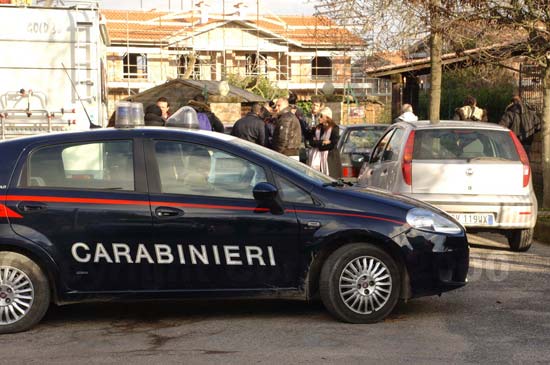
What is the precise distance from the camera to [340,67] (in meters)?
63.2

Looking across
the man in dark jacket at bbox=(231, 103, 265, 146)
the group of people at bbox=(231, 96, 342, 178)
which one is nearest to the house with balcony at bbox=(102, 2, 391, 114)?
the group of people at bbox=(231, 96, 342, 178)

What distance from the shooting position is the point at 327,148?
596 inches

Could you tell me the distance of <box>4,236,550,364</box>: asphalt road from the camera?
242 inches

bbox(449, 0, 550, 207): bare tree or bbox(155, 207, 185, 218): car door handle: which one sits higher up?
bbox(449, 0, 550, 207): bare tree

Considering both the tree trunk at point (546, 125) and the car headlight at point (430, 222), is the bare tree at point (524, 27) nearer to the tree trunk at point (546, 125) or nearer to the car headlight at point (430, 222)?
the tree trunk at point (546, 125)

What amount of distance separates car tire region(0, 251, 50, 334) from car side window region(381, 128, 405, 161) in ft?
17.7

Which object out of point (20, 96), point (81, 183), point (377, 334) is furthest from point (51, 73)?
point (377, 334)

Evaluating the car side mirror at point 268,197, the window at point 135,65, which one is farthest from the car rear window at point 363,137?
the window at point 135,65

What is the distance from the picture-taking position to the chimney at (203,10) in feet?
205

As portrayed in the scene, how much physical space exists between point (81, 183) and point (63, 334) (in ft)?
3.53

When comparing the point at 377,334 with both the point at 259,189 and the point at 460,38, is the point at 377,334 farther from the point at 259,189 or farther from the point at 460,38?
the point at 460,38

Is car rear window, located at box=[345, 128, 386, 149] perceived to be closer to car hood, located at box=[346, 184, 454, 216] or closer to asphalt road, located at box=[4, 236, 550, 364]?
asphalt road, located at box=[4, 236, 550, 364]

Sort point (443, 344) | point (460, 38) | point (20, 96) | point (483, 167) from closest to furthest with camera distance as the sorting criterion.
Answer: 1. point (443, 344)
2. point (483, 167)
3. point (20, 96)
4. point (460, 38)

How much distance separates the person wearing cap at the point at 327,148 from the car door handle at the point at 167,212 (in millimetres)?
8286
